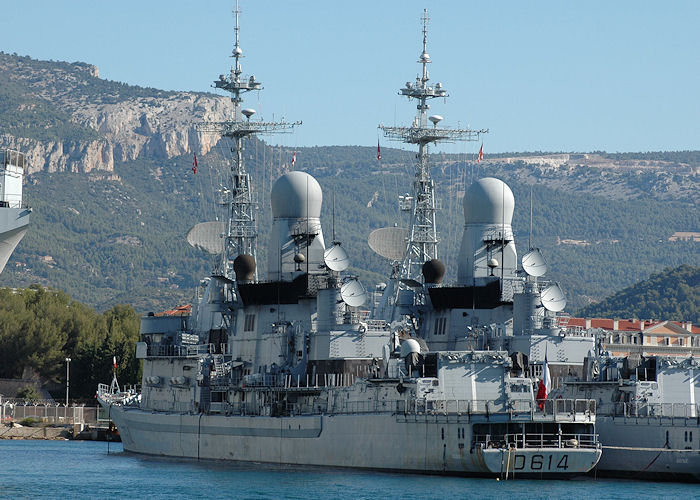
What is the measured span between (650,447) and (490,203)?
15457mm

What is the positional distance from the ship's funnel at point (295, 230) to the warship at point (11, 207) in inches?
653

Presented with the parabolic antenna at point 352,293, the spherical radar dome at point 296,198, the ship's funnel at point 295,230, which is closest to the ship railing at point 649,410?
the parabolic antenna at point 352,293

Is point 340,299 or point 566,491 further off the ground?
point 340,299

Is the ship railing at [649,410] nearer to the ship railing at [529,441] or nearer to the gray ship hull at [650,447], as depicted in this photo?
the gray ship hull at [650,447]

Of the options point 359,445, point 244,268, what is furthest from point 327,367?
point 244,268

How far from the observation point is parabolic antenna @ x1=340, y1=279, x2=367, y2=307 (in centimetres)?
5631

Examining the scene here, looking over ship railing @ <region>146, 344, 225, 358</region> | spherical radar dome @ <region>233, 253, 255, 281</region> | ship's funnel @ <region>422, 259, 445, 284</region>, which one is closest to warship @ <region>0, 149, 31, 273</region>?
spherical radar dome @ <region>233, 253, 255, 281</region>

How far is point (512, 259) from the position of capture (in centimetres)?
6038

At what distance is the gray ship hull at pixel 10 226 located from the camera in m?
45.3

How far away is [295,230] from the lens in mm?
61844

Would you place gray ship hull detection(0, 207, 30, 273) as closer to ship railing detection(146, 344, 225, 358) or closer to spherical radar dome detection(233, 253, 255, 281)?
spherical radar dome detection(233, 253, 255, 281)

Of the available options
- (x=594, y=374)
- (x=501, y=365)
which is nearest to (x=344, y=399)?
(x=501, y=365)

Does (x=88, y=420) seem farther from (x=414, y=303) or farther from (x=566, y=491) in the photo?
(x=566, y=491)

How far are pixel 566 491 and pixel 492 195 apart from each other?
18583 millimetres
